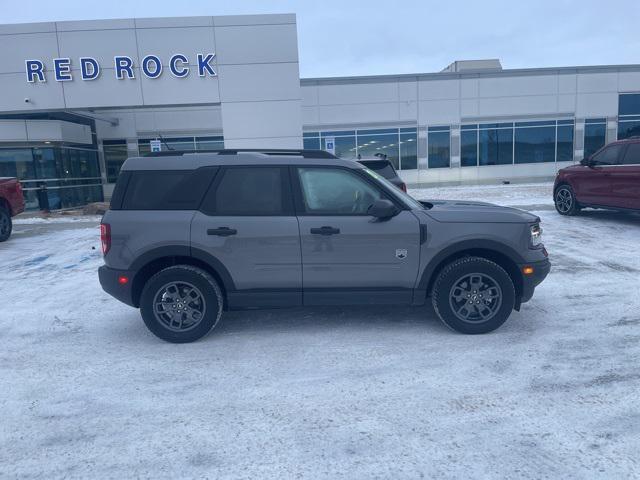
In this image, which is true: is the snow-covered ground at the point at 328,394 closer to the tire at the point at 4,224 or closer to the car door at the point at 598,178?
the car door at the point at 598,178

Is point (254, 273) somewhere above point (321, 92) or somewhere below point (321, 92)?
below

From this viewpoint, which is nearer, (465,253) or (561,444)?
(561,444)

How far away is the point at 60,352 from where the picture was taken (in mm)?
4652

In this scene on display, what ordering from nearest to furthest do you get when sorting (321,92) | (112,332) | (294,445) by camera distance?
(294,445) → (112,332) → (321,92)

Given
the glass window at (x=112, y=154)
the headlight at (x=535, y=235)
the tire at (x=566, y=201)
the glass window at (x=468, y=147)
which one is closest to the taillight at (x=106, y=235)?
the headlight at (x=535, y=235)

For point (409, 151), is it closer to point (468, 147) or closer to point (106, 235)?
point (468, 147)

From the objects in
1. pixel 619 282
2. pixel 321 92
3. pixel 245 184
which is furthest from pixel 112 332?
pixel 321 92

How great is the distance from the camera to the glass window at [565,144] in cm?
2699

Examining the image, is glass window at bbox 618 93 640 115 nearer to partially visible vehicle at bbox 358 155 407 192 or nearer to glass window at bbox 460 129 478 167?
glass window at bbox 460 129 478 167

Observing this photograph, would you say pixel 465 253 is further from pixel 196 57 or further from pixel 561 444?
pixel 196 57

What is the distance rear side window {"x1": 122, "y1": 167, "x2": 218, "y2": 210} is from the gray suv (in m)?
0.01

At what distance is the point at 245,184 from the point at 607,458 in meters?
3.73

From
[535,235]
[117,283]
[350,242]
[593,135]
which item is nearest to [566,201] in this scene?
[535,235]

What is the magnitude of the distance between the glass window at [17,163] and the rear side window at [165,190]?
16933mm
